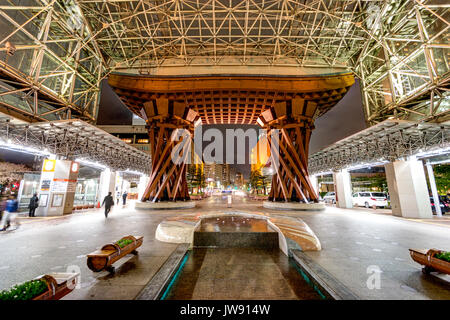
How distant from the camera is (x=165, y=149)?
55.8 feet

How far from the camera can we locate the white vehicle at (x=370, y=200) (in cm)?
2064

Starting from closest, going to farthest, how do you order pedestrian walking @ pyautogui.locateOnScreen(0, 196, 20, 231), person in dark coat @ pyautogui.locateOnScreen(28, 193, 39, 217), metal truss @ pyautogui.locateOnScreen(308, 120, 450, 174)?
pedestrian walking @ pyautogui.locateOnScreen(0, 196, 20, 231), metal truss @ pyautogui.locateOnScreen(308, 120, 450, 174), person in dark coat @ pyautogui.locateOnScreen(28, 193, 39, 217)

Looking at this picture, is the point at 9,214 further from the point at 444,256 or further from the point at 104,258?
the point at 444,256

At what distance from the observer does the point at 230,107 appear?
2041 cm

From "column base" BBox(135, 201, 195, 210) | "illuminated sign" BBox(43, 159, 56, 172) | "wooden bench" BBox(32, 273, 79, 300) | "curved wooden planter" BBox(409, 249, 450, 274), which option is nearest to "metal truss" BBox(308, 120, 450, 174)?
"curved wooden planter" BBox(409, 249, 450, 274)

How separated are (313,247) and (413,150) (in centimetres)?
1390

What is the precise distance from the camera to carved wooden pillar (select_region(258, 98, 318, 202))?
1652 centimetres

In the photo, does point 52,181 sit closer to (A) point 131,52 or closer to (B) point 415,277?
(A) point 131,52

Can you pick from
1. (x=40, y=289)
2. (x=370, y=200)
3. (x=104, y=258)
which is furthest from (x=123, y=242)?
(x=370, y=200)

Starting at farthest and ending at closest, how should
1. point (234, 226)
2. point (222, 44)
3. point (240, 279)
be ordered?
point (222, 44)
point (234, 226)
point (240, 279)

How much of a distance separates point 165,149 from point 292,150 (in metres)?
12.4

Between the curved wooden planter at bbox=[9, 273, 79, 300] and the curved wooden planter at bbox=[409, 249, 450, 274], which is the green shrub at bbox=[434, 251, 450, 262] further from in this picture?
the curved wooden planter at bbox=[9, 273, 79, 300]

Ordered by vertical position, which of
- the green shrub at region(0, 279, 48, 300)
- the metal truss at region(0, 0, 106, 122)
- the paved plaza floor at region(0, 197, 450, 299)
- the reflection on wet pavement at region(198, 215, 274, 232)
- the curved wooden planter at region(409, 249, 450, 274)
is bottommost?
the paved plaza floor at region(0, 197, 450, 299)

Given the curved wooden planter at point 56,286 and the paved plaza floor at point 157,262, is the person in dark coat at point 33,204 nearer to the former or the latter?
the paved plaza floor at point 157,262
